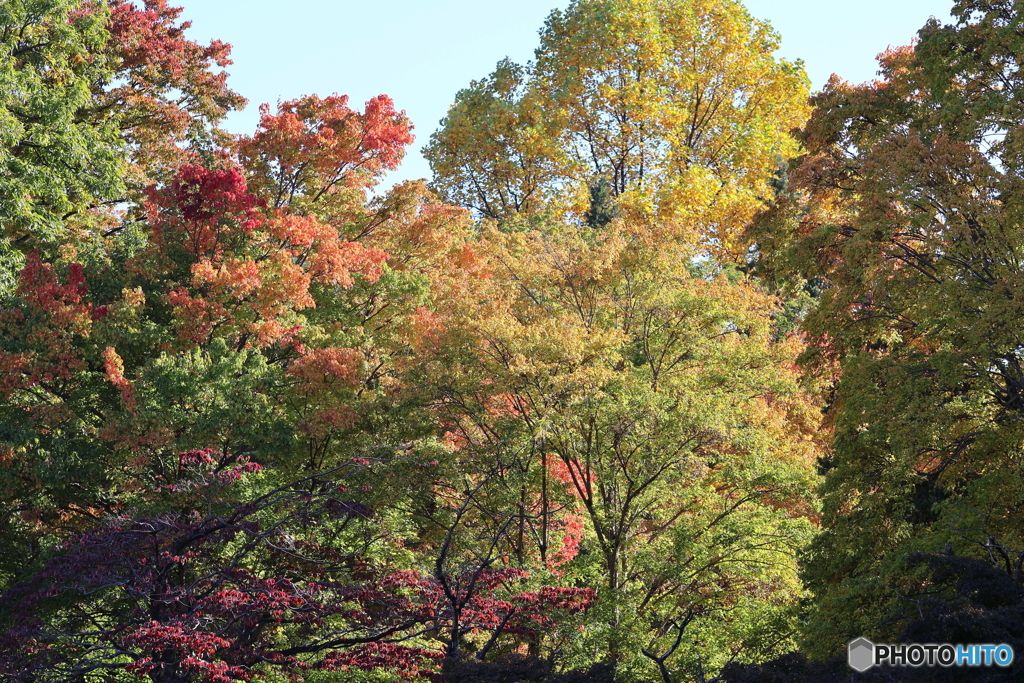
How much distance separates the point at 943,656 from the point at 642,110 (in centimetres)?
2536

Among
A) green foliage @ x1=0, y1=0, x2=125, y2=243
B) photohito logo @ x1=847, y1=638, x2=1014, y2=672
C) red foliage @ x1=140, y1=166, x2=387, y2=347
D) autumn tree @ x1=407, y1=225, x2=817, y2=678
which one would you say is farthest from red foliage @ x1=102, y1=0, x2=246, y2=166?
photohito logo @ x1=847, y1=638, x2=1014, y2=672

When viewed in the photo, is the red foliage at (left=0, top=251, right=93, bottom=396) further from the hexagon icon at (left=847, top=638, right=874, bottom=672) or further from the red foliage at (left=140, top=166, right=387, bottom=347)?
the hexagon icon at (left=847, top=638, right=874, bottom=672)

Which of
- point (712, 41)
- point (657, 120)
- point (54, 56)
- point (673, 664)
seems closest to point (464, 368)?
point (673, 664)

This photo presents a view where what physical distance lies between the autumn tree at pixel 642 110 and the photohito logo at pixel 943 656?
23277 millimetres

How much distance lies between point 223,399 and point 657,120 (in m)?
19.6

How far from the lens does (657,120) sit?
32188 mm

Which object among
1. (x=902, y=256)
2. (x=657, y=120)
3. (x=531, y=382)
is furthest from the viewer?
(x=657, y=120)

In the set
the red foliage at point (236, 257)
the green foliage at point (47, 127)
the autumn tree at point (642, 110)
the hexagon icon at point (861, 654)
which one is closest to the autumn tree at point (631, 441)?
A: the red foliage at point (236, 257)

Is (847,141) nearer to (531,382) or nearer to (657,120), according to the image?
(531,382)

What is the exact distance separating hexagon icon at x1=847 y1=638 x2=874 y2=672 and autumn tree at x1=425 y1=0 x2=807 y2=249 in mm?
21351

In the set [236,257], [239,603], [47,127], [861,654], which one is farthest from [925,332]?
[47,127]

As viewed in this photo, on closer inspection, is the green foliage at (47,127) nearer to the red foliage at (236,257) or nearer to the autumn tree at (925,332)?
the red foliage at (236,257)

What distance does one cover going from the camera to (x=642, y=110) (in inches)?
1249

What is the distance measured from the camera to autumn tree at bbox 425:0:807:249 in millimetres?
32156
